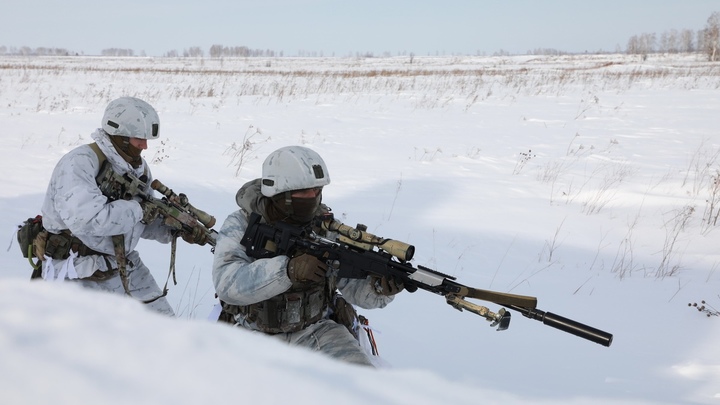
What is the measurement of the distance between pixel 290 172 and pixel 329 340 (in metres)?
0.91

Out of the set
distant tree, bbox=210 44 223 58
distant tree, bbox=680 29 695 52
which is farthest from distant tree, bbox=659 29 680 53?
distant tree, bbox=210 44 223 58

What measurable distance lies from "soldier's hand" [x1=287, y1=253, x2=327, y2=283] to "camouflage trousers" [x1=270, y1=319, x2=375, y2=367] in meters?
0.44

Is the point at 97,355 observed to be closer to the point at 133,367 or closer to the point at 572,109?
the point at 133,367

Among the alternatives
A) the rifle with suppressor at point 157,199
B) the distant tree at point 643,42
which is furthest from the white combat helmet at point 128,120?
the distant tree at point 643,42

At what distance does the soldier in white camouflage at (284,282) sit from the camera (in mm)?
2928

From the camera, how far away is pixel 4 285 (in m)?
1.04

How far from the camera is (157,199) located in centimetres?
399

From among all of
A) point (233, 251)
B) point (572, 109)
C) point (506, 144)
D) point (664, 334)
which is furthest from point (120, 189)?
point (572, 109)

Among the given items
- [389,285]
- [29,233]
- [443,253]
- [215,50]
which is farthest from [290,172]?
[215,50]

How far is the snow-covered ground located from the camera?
92cm

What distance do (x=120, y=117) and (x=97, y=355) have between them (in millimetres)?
3261

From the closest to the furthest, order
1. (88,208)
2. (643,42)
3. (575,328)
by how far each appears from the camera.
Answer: (575,328) < (88,208) < (643,42)

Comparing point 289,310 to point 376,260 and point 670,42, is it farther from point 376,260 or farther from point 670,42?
point 670,42

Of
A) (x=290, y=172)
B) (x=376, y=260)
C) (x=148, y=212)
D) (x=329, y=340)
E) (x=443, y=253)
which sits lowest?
(x=443, y=253)
